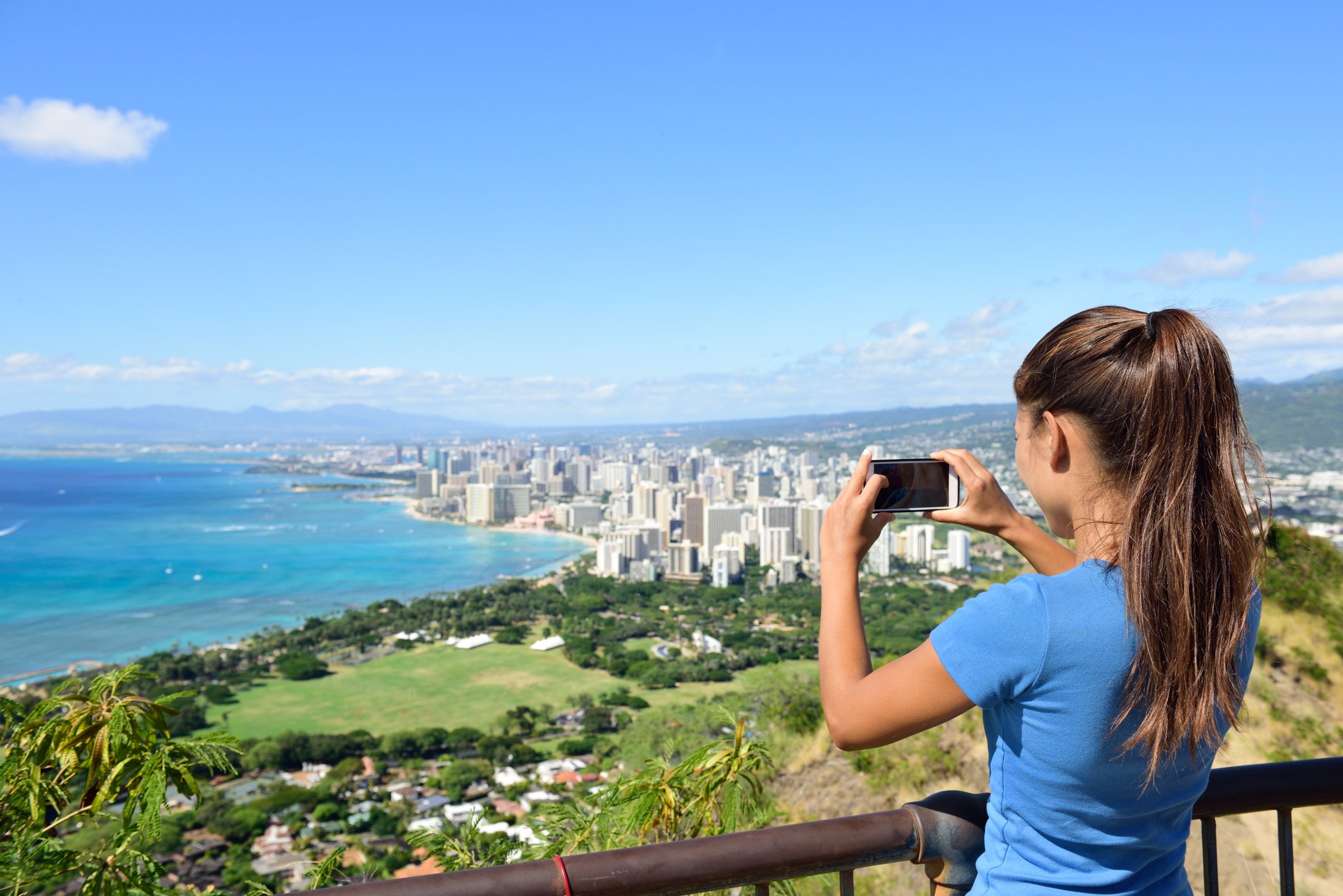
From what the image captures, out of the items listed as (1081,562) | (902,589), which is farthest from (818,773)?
(902,589)

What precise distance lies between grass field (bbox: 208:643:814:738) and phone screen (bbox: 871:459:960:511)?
37.5ft

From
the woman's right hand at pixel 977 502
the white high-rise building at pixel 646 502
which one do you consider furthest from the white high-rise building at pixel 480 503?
the woman's right hand at pixel 977 502

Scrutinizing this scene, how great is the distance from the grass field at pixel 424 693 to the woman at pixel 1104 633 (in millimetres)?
11504

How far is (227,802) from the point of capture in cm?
848

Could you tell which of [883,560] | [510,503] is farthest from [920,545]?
[510,503]

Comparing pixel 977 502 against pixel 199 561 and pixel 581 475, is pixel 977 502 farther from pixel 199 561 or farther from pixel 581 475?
pixel 581 475

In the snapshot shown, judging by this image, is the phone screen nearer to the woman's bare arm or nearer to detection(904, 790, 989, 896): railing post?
the woman's bare arm

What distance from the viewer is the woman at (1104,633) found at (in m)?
0.56

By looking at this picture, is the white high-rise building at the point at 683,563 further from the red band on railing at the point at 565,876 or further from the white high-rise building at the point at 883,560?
the red band on railing at the point at 565,876

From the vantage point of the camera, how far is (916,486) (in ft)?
2.48

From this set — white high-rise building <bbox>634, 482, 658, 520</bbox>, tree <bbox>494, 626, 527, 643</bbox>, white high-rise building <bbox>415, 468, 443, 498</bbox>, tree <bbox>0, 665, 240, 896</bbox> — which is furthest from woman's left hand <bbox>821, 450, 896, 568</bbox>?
white high-rise building <bbox>415, 468, 443, 498</bbox>

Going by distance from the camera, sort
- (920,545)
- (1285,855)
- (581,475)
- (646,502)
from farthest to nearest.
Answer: (581,475)
(646,502)
(920,545)
(1285,855)

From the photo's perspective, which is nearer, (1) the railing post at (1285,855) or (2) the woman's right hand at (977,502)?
(2) the woman's right hand at (977,502)

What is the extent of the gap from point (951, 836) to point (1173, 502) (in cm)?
41
